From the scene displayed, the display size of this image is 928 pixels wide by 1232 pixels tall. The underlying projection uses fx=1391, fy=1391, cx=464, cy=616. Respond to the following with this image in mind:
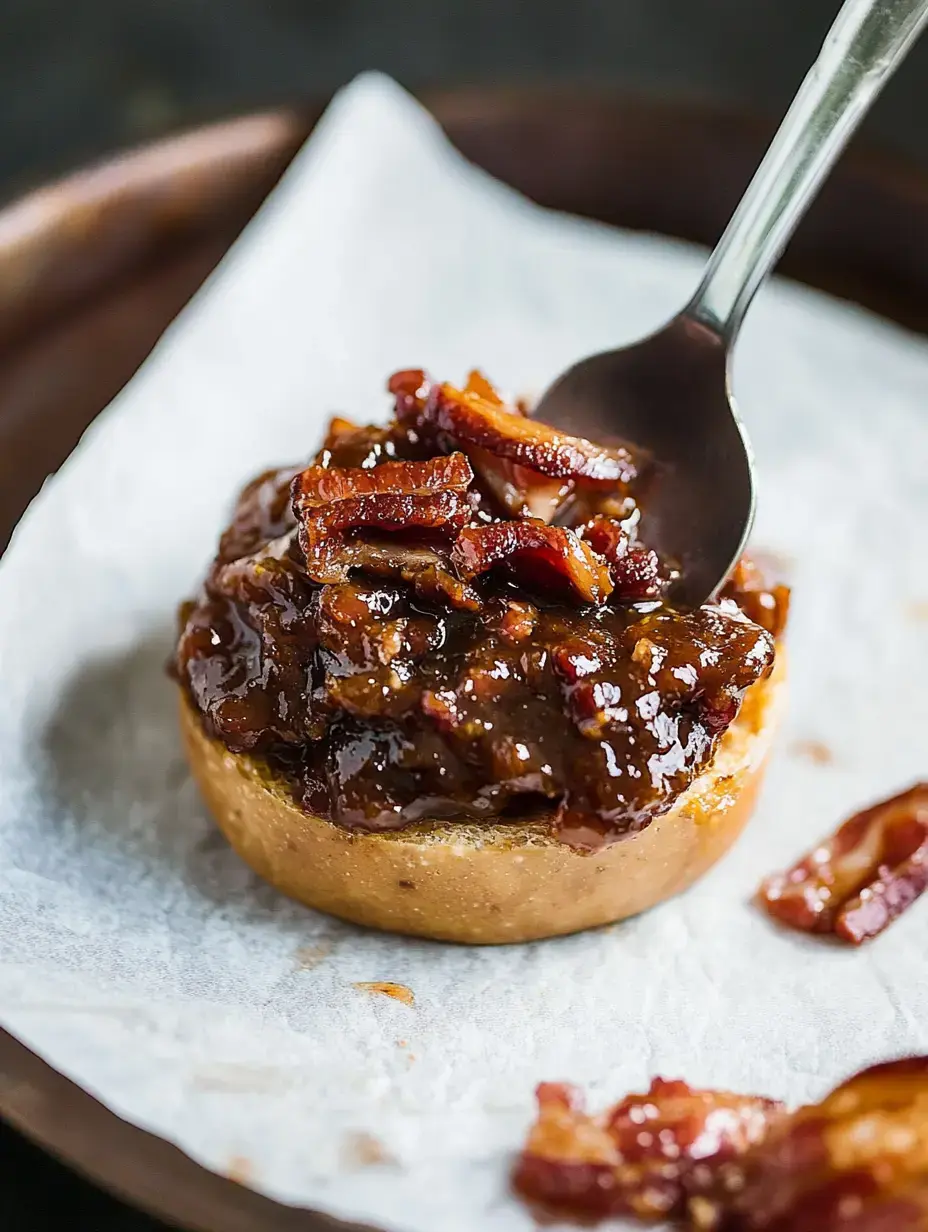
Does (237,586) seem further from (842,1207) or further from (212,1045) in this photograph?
(842,1207)

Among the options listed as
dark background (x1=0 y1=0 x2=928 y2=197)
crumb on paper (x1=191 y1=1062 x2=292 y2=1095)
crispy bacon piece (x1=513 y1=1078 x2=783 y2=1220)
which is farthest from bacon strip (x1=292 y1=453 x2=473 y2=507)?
dark background (x1=0 y1=0 x2=928 y2=197)

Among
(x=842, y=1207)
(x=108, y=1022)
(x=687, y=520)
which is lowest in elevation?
(x=108, y=1022)

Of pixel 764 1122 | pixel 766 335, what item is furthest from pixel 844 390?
pixel 764 1122

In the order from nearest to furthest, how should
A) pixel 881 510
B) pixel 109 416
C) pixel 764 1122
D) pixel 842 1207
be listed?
1. pixel 842 1207
2. pixel 764 1122
3. pixel 109 416
4. pixel 881 510

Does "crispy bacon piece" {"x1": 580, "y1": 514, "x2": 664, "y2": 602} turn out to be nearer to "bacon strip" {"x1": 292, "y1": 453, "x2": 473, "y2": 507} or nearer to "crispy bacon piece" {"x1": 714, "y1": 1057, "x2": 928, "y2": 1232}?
"bacon strip" {"x1": 292, "y1": 453, "x2": 473, "y2": 507}

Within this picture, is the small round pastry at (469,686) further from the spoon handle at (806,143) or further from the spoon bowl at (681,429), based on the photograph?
the spoon handle at (806,143)
